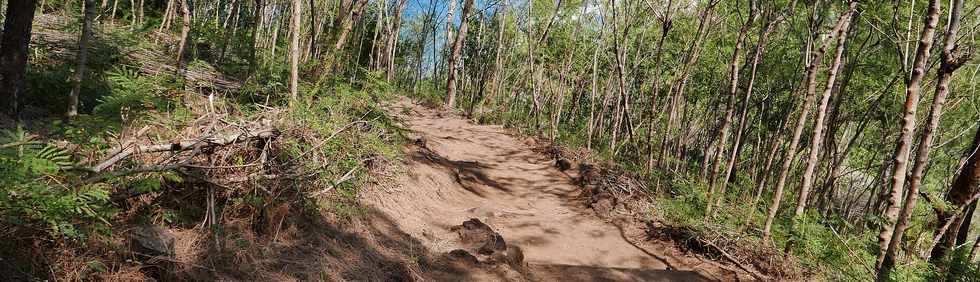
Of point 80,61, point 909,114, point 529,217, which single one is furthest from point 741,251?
point 80,61

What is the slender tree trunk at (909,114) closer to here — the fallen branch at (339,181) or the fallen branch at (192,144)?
the fallen branch at (339,181)

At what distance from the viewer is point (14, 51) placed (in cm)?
371

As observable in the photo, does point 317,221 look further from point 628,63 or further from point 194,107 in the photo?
point 628,63

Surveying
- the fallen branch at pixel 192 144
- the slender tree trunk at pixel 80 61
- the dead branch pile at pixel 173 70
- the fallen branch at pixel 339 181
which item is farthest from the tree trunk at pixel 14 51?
the fallen branch at pixel 339 181

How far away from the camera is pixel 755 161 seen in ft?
48.4

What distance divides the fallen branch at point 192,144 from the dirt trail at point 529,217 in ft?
5.36

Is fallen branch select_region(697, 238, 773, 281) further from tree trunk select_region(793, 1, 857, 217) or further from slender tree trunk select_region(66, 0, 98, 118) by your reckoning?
slender tree trunk select_region(66, 0, 98, 118)

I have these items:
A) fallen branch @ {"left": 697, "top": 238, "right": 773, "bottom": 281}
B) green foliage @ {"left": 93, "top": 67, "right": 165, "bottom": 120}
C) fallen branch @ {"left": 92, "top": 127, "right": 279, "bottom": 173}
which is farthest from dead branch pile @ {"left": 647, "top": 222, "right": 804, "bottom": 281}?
green foliage @ {"left": 93, "top": 67, "right": 165, "bottom": 120}

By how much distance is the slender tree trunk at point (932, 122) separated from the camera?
374 centimetres

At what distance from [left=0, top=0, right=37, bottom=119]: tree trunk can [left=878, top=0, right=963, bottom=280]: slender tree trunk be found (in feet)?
21.3

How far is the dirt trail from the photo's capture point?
18.1ft

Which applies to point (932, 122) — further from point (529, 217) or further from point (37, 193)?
point (37, 193)

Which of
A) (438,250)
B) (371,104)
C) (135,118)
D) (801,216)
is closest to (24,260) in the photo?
(135,118)

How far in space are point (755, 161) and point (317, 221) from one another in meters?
13.9
